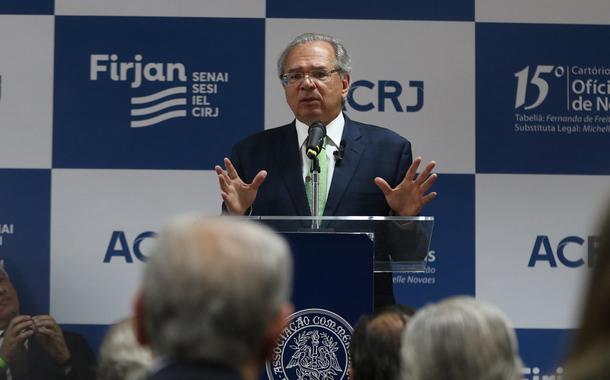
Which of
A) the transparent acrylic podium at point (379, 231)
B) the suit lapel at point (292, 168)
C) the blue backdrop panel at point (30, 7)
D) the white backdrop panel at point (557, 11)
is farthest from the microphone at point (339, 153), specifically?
the blue backdrop panel at point (30, 7)

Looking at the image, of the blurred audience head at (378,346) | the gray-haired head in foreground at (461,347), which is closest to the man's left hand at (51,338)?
the blurred audience head at (378,346)

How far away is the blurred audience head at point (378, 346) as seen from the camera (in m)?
2.17

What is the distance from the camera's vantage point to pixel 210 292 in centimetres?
117

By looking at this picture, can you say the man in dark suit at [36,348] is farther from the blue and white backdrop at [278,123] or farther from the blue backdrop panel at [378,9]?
the blue backdrop panel at [378,9]

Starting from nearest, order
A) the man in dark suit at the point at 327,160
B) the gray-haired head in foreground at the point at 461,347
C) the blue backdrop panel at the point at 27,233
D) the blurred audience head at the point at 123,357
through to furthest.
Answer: the gray-haired head in foreground at the point at 461,347
the blurred audience head at the point at 123,357
the man in dark suit at the point at 327,160
the blue backdrop panel at the point at 27,233

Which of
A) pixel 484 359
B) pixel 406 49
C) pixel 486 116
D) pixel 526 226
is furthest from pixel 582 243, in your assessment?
pixel 484 359

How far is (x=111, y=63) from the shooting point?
206 inches

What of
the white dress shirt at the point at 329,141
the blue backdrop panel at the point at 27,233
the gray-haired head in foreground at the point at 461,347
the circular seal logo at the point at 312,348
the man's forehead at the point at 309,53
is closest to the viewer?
the gray-haired head in foreground at the point at 461,347

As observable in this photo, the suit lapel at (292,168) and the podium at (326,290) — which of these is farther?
the suit lapel at (292,168)

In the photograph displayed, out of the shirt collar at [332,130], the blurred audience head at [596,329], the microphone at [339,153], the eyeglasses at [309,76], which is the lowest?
the blurred audience head at [596,329]

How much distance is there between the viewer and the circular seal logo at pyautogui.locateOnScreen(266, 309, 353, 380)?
2.95m

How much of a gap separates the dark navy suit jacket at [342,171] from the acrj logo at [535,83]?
5.02 feet

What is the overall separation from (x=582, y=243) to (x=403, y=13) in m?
1.45

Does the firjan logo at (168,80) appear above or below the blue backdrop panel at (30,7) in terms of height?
below
